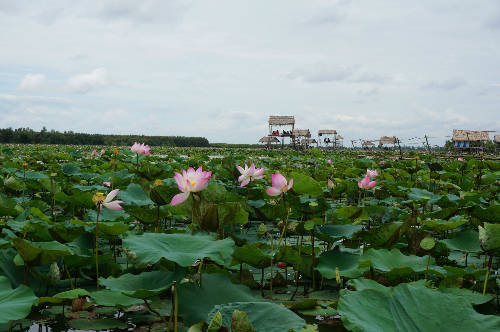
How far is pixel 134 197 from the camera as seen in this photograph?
8.57 ft

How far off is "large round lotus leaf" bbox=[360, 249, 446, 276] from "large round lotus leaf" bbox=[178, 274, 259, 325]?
499 mm

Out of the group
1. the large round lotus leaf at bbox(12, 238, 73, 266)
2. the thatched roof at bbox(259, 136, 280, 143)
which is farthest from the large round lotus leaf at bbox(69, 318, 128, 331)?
the thatched roof at bbox(259, 136, 280, 143)

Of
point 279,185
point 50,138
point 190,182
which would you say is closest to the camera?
point 190,182

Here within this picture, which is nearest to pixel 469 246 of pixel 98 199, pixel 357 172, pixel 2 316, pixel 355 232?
pixel 355 232

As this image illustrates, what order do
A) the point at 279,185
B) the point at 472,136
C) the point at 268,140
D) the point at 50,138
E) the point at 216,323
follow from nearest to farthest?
the point at 216,323 → the point at 279,185 → the point at 472,136 → the point at 268,140 → the point at 50,138

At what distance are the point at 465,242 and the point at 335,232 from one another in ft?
1.91

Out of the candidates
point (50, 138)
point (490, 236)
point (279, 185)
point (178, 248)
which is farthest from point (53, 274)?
point (50, 138)

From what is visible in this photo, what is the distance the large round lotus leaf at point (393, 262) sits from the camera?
5.00 feet

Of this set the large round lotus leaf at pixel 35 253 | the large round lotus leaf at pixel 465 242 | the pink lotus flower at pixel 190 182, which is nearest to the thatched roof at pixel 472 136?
the large round lotus leaf at pixel 465 242

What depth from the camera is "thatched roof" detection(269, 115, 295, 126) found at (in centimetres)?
2670

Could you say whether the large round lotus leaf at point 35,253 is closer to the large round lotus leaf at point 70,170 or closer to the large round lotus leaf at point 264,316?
the large round lotus leaf at point 264,316

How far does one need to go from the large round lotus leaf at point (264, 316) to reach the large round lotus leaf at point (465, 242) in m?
1.08

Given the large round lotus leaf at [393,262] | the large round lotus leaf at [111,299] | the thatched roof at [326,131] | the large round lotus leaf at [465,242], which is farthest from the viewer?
the thatched roof at [326,131]

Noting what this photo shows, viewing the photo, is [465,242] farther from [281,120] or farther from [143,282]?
[281,120]
